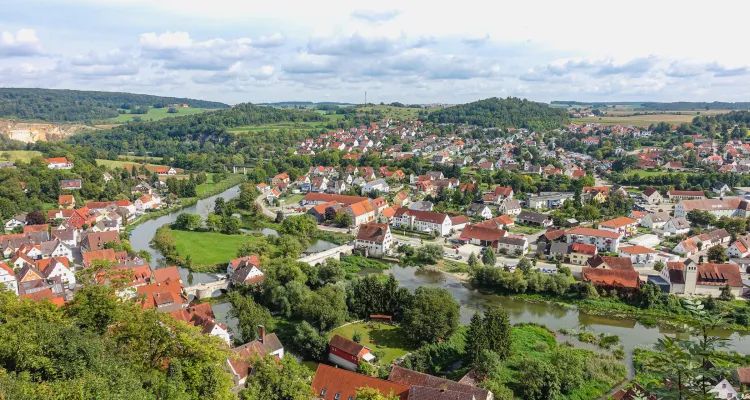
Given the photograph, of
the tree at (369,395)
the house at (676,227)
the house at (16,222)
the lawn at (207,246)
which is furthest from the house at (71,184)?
the house at (676,227)

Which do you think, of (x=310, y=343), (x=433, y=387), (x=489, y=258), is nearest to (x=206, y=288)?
(x=310, y=343)

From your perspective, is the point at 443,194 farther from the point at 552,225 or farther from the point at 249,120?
the point at 249,120

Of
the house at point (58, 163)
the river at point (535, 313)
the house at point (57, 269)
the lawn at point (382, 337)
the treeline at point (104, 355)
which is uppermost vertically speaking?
the house at point (58, 163)

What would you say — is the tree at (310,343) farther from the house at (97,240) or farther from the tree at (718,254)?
the tree at (718,254)

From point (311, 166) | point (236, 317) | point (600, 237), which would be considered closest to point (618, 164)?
point (600, 237)

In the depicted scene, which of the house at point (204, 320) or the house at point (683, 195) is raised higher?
the house at point (683, 195)

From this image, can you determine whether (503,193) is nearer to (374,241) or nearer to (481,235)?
(481,235)
